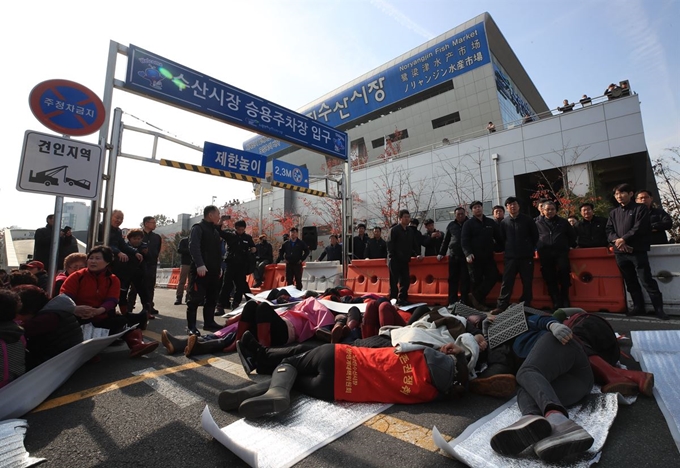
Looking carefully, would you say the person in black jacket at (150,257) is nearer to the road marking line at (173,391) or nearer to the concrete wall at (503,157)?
the road marking line at (173,391)

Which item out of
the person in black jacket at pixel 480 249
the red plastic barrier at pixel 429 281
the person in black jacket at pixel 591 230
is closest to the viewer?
the person in black jacket at pixel 480 249

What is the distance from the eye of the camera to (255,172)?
29.4ft

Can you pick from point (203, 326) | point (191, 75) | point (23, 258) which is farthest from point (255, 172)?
point (23, 258)

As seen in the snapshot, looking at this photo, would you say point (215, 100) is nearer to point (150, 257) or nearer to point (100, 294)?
point (150, 257)

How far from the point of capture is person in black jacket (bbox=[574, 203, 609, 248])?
5.78m

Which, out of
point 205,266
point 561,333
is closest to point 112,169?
point 205,266

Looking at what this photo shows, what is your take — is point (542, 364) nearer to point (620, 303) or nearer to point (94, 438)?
point (94, 438)

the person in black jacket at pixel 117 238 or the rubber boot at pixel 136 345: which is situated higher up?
the person in black jacket at pixel 117 238

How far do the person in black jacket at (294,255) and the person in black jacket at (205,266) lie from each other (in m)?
3.12

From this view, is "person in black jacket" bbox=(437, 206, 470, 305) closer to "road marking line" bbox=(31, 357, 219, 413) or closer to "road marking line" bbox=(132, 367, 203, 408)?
"road marking line" bbox=(31, 357, 219, 413)

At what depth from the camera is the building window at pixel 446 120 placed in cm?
2538

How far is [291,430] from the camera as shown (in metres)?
1.84

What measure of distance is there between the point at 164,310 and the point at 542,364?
23.2ft

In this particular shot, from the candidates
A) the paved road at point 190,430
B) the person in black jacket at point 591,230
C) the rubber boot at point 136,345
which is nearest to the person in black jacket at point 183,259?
the rubber boot at point 136,345
